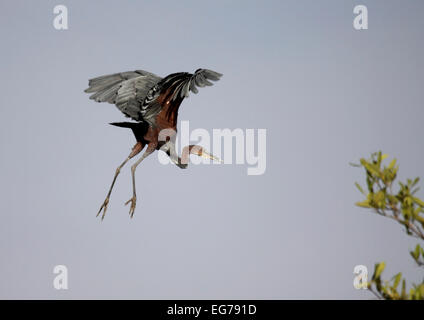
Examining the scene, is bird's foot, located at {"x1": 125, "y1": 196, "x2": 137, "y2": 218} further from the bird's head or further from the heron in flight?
the bird's head

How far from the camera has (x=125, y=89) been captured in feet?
47.6

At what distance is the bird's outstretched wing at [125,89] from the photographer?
14.3 m

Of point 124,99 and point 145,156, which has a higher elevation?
point 124,99

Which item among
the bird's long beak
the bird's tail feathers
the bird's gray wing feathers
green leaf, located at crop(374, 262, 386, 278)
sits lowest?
green leaf, located at crop(374, 262, 386, 278)

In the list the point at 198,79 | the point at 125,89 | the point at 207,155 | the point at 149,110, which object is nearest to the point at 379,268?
the point at 198,79

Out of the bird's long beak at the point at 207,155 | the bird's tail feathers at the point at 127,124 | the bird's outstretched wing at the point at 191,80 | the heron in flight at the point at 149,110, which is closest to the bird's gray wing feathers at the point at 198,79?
the bird's outstretched wing at the point at 191,80

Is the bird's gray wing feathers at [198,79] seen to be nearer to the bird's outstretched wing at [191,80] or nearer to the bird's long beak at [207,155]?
the bird's outstretched wing at [191,80]

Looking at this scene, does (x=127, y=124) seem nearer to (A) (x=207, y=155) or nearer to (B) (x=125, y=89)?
(B) (x=125, y=89)

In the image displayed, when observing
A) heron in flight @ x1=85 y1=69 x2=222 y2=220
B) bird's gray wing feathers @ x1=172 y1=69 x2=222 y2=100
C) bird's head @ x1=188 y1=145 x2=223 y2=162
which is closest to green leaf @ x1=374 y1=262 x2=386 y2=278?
bird's gray wing feathers @ x1=172 y1=69 x2=222 y2=100

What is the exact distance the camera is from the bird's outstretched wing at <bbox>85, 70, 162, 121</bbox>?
46.9ft

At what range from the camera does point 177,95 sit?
13.9 metres
